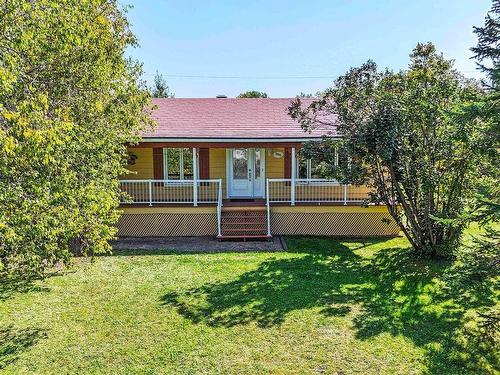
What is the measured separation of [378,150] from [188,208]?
6817 mm

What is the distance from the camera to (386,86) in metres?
10.8

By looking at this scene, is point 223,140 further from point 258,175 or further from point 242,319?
point 242,319

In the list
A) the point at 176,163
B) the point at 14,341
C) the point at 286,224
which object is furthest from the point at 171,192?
the point at 14,341

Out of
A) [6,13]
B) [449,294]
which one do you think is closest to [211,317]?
[449,294]

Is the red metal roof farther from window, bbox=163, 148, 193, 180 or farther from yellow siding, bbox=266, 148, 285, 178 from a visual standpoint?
yellow siding, bbox=266, 148, 285, 178

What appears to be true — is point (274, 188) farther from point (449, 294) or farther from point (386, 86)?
point (449, 294)

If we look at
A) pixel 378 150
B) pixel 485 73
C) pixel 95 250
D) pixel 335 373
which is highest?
pixel 485 73

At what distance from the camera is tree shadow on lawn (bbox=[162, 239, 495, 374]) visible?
6.34 meters

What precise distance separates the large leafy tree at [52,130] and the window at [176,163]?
19.9 feet

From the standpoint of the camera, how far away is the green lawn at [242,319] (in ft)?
18.3

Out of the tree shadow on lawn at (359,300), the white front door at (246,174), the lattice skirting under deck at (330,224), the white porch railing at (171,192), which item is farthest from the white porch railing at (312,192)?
the tree shadow on lawn at (359,300)

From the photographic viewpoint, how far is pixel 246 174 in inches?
616

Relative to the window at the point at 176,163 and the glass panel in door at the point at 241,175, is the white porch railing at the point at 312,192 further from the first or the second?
the window at the point at 176,163

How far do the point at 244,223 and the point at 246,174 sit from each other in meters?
2.99
